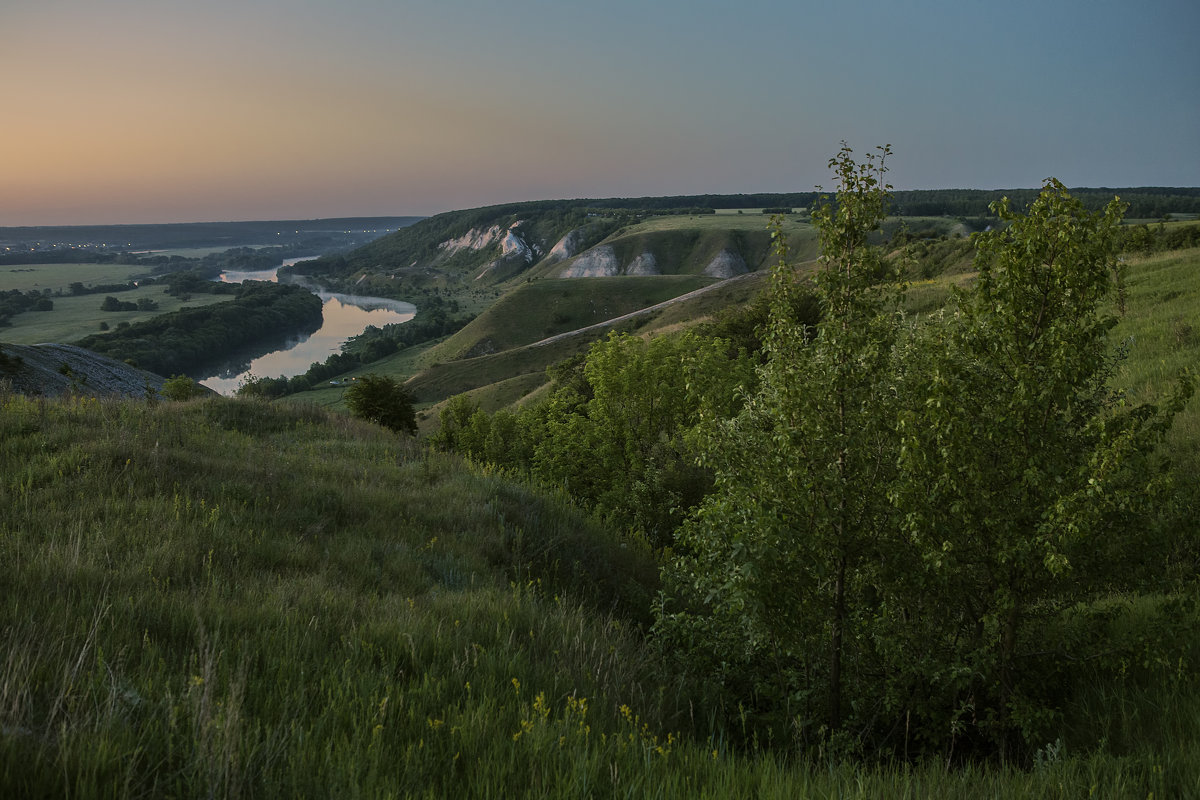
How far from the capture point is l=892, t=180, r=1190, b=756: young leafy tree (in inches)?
212

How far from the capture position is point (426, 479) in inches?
423

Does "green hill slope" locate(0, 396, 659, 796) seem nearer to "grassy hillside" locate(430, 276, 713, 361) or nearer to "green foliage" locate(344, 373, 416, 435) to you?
"green foliage" locate(344, 373, 416, 435)

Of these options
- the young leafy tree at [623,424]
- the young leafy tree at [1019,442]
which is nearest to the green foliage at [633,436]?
the young leafy tree at [623,424]

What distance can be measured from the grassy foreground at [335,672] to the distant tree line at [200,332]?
12170cm

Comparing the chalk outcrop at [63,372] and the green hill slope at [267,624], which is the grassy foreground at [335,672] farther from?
the chalk outcrop at [63,372]

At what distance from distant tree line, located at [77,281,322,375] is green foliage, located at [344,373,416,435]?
289ft

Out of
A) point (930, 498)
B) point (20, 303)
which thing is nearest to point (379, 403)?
point (930, 498)

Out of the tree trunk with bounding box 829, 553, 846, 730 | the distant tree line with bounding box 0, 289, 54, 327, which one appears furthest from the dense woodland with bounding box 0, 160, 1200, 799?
the distant tree line with bounding box 0, 289, 54, 327

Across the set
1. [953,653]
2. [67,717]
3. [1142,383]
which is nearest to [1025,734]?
[953,653]

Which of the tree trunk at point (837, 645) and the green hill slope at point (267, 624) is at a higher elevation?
the green hill slope at point (267, 624)

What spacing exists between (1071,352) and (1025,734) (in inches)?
124

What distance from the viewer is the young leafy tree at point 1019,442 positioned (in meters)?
5.38

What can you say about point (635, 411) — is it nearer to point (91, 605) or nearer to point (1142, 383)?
point (1142, 383)

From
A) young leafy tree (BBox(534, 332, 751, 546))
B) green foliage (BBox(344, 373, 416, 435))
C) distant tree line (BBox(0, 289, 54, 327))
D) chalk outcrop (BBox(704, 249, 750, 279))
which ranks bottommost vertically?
green foliage (BBox(344, 373, 416, 435))
